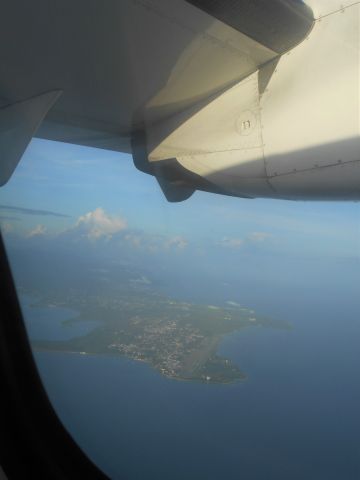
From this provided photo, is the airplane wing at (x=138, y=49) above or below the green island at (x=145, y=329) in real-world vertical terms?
above

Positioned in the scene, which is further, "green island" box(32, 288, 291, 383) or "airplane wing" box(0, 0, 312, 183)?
"green island" box(32, 288, 291, 383)

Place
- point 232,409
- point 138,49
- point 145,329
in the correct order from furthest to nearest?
point 232,409
point 145,329
point 138,49

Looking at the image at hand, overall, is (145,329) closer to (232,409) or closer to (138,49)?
(138,49)

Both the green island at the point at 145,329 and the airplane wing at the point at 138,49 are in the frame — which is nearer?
the airplane wing at the point at 138,49

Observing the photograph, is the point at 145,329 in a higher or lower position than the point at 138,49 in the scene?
lower

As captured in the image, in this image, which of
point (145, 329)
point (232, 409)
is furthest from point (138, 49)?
point (232, 409)

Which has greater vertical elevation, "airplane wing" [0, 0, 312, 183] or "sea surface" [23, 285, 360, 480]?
"airplane wing" [0, 0, 312, 183]
